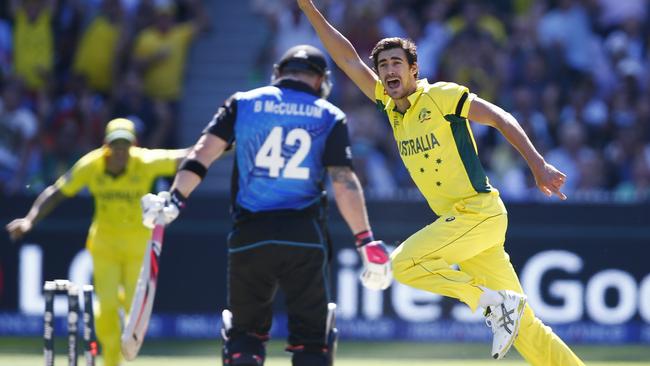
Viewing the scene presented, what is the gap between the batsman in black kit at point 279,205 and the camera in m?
7.18

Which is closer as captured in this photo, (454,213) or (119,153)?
(454,213)

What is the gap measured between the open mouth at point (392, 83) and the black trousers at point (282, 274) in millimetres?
1065

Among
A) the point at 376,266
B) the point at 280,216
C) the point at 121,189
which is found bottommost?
the point at 376,266

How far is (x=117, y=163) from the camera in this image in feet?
35.1

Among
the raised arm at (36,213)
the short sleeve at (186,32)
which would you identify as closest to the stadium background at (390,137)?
the short sleeve at (186,32)

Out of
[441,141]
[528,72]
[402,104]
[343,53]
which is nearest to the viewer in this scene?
[441,141]

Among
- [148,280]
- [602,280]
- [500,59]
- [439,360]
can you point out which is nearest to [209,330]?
[439,360]

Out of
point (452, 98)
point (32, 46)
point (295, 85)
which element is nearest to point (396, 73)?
point (452, 98)

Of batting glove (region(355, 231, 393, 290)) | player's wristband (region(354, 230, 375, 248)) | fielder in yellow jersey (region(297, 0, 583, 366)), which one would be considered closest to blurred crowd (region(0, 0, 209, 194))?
fielder in yellow jersey (region(297, 0, 583, 366))

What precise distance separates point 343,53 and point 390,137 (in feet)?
21.9

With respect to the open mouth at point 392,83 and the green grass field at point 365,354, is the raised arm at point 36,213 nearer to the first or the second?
the green grass field at point 365,354

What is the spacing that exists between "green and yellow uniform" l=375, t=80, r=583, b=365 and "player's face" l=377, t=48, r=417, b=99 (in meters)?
0.07

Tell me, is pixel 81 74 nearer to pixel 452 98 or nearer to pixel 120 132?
pixel 120 132

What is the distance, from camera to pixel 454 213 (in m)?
7.91
